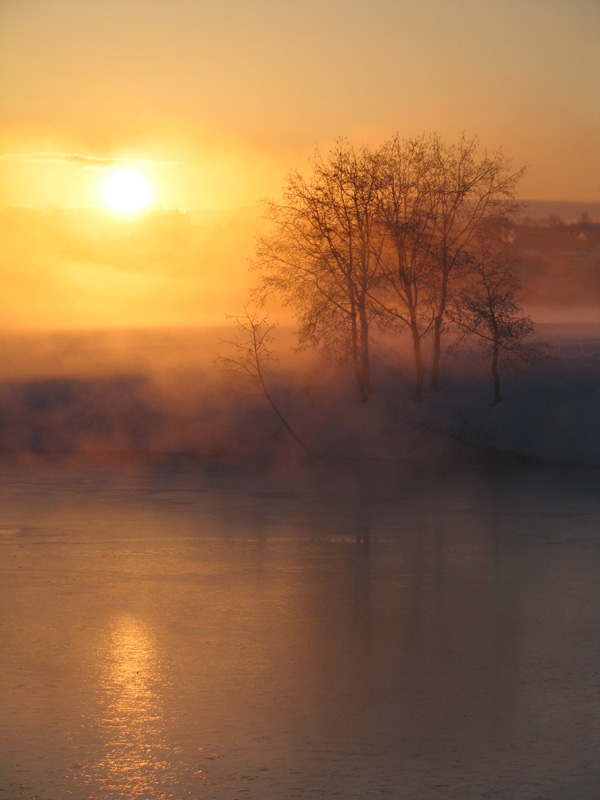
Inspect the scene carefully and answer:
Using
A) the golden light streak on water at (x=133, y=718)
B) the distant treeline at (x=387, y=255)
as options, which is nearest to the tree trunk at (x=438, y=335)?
the distant treeline at (x=387, y=255)

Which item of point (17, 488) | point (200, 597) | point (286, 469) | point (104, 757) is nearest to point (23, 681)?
point (104, 757)

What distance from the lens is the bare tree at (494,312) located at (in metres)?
33.6

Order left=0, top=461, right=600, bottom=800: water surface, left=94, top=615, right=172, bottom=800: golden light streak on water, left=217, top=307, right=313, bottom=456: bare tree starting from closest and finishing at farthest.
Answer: left=94, top=615, right=172, bottom=800: golden light streak on water, left=0, top=461, right=600, bottom=800: water surface, left=217, top=307, right=313, bottom=456: bare tree

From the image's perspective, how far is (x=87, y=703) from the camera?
885 centimetres

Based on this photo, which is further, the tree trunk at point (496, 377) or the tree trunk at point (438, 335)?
the tree trunk at point (438, 335)

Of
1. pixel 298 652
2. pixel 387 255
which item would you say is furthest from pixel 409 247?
pixel 298 652

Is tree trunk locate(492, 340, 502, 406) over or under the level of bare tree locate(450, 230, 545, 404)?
under

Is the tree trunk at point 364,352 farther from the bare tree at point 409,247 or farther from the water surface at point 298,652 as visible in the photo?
the water surface at point 298,652

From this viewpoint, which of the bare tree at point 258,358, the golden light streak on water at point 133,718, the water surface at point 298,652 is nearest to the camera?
the golden light streak on water at point 133,718

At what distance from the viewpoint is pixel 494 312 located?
110 ft

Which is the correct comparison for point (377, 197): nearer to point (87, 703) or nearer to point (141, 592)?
point (141, 592)

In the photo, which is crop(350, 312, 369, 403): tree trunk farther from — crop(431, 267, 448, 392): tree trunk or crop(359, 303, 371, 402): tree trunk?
crop(431, 267, 448, 392): tree trunk

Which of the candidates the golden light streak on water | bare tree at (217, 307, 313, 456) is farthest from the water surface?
bare tree at (217, 307, 313, 456)

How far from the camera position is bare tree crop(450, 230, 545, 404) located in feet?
110
